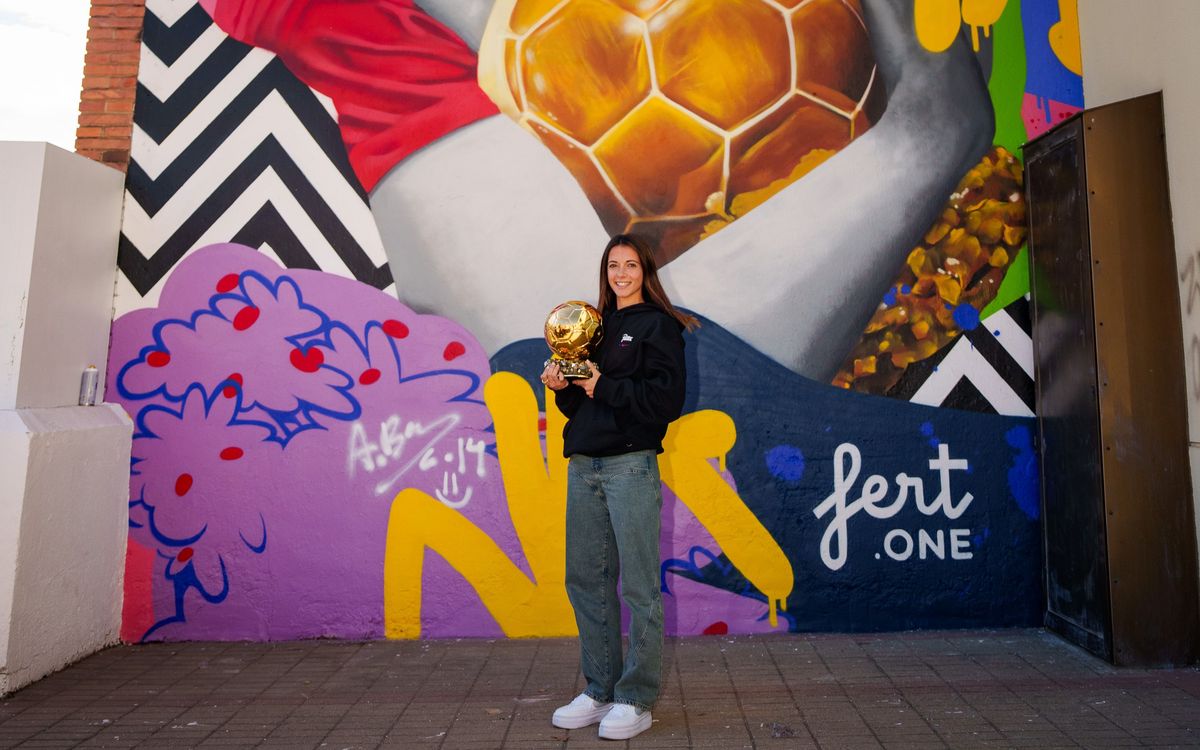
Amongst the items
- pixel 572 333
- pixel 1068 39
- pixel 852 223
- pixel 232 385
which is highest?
pixel 1068 39

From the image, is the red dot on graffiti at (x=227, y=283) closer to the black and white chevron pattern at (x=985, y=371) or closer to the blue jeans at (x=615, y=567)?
the blue jeans at (x=615, y=567)

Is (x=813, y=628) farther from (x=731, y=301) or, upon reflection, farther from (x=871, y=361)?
(x=731, y=301)

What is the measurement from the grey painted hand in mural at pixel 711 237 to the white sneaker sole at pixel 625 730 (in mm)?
2501

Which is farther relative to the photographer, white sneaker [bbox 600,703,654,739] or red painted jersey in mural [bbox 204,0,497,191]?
red painted jersey in mural [bbox 204,0,497,191]

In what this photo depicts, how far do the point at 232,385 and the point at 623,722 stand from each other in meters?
3.22

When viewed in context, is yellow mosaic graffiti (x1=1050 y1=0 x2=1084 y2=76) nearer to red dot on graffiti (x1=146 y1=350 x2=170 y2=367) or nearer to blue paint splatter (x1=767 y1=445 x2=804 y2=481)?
blue paint splatter (x1=767 y1=445 x2=804 y2=481)

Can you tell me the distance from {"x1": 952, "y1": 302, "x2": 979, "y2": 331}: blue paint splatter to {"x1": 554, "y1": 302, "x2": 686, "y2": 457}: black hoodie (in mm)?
2435

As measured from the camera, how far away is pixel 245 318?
17.4ft

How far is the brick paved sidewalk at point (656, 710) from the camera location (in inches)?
141

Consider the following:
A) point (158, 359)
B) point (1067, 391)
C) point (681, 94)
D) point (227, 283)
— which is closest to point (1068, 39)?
point (1067, 391)

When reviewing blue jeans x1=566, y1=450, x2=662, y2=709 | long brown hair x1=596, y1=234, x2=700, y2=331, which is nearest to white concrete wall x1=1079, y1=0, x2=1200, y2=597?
long brown hair x1=596, y1=234, x2=700, y2=331

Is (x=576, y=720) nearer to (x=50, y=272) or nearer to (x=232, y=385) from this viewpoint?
(x=232, y=385)

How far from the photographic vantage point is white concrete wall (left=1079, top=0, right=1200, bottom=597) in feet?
14.8

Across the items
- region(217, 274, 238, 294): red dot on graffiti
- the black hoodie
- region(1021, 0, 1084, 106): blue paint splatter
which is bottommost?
the black hoodie
